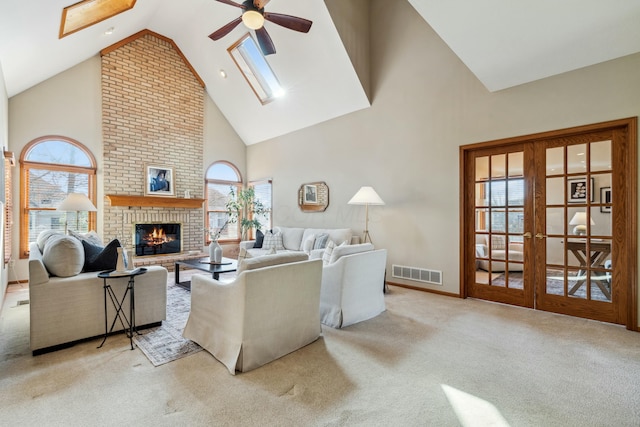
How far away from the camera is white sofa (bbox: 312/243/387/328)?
3.19 metres

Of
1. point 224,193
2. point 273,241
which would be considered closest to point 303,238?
point 273,241

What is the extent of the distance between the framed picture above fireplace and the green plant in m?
1.40

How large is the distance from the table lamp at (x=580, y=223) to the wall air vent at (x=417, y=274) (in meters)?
1.65

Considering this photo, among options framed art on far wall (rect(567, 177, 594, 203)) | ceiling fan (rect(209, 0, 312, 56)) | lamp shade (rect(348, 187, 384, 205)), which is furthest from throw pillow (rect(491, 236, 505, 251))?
ceiling fan (rect(209, 0, 312, 56))

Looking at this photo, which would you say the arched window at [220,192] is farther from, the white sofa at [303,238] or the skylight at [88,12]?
the skylight at [88,12]

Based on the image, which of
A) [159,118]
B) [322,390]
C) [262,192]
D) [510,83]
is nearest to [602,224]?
[510,83]

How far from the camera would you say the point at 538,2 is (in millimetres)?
2885

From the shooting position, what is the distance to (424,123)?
4605 mm

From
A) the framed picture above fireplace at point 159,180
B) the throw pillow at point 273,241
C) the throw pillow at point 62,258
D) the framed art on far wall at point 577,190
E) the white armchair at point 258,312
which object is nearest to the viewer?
the white armchair at point 258,312

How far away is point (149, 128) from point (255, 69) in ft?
8.36

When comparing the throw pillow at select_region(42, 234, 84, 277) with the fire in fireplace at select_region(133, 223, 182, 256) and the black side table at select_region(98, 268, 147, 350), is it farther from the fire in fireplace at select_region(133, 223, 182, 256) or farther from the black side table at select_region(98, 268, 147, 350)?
the fire in fireplace at select_region(133, 223, 182, 256)

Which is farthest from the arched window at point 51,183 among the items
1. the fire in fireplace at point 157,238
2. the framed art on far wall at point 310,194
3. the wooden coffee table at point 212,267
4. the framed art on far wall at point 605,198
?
the framed art on far wall at point 605,198

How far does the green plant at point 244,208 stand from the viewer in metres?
7.50

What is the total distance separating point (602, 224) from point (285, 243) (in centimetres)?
473
